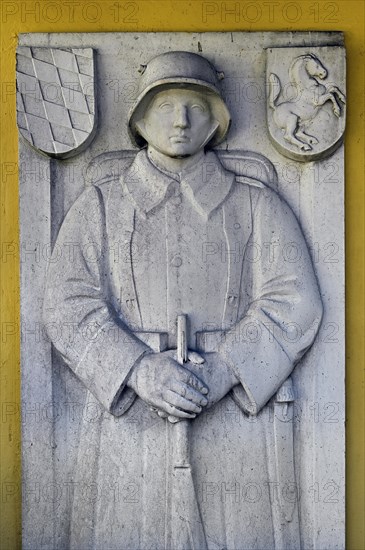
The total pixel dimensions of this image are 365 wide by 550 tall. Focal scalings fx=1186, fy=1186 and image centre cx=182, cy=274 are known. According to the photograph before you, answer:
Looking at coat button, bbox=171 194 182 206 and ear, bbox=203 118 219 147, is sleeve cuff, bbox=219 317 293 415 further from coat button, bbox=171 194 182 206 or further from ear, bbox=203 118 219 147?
ear, bbox=203 118 219 147

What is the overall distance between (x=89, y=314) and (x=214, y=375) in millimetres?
691

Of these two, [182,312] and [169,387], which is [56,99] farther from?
[169,387]

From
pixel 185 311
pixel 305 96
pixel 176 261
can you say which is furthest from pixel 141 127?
pixel 185 311

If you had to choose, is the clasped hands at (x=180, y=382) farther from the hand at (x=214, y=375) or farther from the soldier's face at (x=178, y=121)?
the soldier's face at (x=178, y=121)

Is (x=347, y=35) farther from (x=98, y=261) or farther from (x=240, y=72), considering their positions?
(x=98, y=261)

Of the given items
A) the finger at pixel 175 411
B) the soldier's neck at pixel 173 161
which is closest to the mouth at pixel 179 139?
the soldier's neck at pixel 173 161

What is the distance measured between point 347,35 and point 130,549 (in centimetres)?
285

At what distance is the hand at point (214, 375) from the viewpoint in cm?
580

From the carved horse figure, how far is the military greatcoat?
0.38 meters

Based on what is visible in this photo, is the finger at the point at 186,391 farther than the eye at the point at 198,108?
No

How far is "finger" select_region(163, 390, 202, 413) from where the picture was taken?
5715 mm

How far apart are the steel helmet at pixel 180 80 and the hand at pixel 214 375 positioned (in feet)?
3.80

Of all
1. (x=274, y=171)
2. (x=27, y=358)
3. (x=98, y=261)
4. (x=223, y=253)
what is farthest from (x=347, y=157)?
(x=27, y=358)

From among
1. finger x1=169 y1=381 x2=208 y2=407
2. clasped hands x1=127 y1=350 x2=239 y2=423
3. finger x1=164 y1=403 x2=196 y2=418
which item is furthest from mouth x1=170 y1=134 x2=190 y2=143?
finger x1=164 y1=403 x2=196 y2=418
